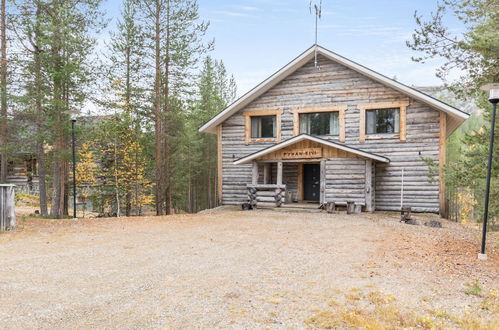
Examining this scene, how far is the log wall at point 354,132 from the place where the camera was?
16766 millimetres

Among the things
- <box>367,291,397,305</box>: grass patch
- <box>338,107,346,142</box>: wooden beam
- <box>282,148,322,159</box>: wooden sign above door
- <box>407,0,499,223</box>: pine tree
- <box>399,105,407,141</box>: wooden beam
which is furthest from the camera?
<box>338,107,346,142</box>: wooden beam

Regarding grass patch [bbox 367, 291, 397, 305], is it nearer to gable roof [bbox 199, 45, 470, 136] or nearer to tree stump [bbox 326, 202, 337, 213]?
tree stump [bbox 326, 202, 337, 213]

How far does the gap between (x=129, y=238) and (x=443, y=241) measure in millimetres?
8980

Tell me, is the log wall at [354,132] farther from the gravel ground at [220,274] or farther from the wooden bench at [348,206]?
the gravel ground at [220,274]

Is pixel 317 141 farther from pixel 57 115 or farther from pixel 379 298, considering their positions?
pixel 57 115

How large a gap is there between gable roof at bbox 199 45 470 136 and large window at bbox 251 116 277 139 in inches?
45.0

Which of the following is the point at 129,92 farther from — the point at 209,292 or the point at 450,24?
the point at 209,292

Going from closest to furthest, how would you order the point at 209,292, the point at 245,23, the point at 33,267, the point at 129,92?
1. the point at 209,292
2. the point at 33,267
3. the point at 129,92
4. the point at 245,23

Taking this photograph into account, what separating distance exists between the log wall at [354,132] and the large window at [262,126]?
586mm

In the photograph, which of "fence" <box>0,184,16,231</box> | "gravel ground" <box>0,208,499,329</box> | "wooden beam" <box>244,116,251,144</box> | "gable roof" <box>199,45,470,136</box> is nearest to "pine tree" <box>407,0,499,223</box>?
"gravel ground" <box>0,208,499,329</box>

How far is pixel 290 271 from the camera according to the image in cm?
651

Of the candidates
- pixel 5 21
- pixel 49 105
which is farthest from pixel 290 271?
pixel 5 21

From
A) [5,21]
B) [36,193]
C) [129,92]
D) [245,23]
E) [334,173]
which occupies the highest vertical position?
[245,23]

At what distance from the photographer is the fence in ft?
35.3
